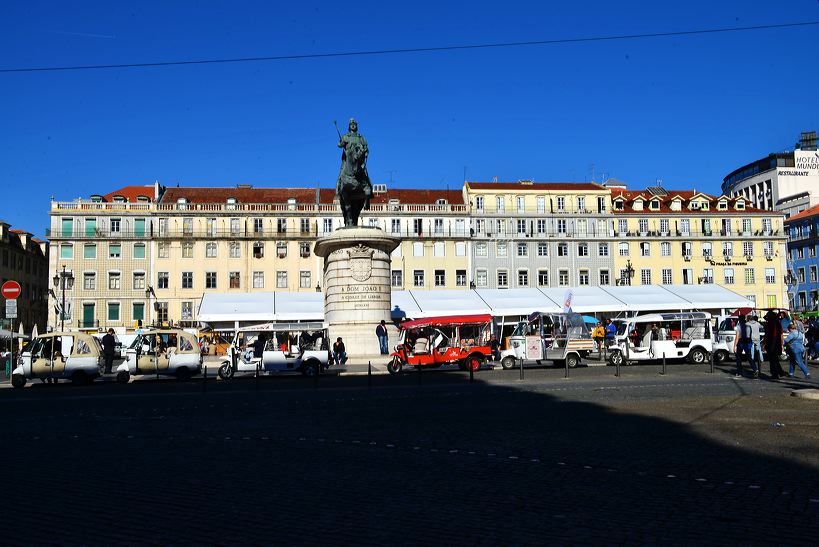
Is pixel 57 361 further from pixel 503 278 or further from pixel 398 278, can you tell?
pixel 503 278

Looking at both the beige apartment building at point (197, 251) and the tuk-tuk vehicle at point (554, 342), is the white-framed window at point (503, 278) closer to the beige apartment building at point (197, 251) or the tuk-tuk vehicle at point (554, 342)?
the beige apartment building at point (197, 251)

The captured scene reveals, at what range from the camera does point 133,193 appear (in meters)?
90.0

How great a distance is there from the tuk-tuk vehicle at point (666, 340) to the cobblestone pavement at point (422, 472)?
656 inches

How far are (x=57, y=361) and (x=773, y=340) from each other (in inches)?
895

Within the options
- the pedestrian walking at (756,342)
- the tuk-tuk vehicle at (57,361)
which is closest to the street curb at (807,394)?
the pedestrian walking at (756,342)

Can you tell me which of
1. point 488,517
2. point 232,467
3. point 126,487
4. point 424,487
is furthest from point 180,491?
point 488,517

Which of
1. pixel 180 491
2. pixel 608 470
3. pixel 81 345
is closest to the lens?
pixel 180 491

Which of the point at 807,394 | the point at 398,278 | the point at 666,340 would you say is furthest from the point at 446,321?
the point at 398,278

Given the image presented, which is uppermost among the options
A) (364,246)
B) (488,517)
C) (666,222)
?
(666,222)

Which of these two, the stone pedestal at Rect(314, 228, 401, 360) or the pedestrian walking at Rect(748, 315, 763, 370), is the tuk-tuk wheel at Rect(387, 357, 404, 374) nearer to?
the stone pedestal at Rect(314, 228, 401, 360)

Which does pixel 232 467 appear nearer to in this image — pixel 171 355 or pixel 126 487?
pixel 126 487

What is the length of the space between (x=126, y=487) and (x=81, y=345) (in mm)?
21582

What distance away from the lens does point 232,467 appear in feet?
32.7

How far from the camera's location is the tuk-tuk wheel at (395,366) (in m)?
31.2
